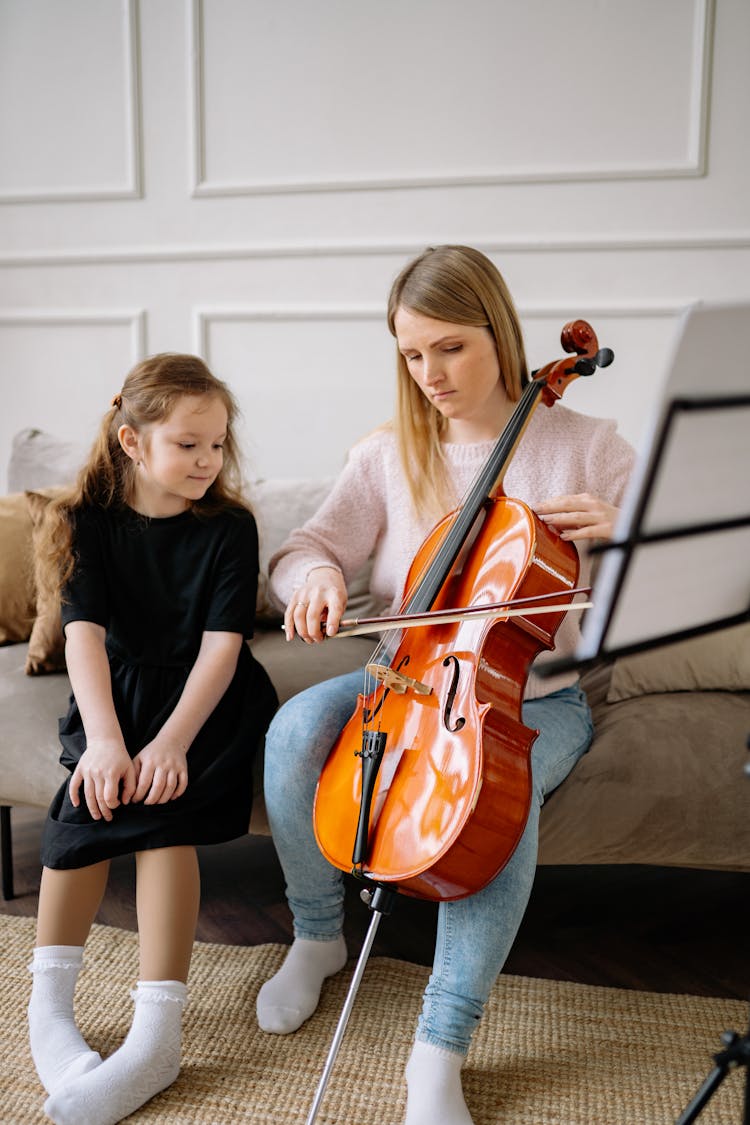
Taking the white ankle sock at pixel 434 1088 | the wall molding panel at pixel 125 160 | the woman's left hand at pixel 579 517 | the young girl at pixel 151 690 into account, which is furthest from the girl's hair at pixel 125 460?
the wall molding panel at pixel 125 160

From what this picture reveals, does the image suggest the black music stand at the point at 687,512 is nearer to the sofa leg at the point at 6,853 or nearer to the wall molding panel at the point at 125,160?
the sofa leg at the point at 6,853

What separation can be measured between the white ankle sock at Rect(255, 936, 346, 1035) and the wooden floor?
16 centimetres

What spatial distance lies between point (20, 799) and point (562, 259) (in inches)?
66.1

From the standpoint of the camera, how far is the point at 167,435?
147cm

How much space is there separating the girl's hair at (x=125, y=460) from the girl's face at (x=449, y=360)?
286mm

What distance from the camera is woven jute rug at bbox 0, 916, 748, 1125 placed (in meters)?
1.24

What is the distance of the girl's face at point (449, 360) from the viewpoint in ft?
4.75

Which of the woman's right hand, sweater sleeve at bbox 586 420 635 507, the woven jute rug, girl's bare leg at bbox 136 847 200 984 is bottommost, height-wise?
the woven jute rug

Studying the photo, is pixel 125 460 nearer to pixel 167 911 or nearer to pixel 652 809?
pixel 167 911

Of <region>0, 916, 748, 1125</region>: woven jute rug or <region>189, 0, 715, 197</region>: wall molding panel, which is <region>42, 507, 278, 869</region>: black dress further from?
<region>189, 0, 715, 197</region>: wall molding panel

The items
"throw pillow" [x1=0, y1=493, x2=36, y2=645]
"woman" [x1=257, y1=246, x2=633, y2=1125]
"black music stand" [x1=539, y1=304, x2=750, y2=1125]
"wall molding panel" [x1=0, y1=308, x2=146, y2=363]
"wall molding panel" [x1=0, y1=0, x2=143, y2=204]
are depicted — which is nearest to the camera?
Answer: "black music stand" [x1=539, y1=304, x2=750, y2=1125]

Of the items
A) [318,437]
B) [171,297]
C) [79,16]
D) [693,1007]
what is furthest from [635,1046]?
[79,16]

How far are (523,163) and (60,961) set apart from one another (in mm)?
1956

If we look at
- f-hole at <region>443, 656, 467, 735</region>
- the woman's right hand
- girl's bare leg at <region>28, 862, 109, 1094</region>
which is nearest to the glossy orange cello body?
f-hole at <region>443, 656, 467, 735</region>
